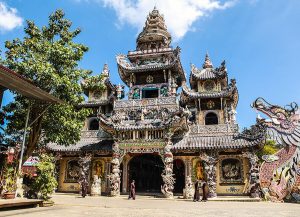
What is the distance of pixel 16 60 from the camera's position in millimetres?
12273

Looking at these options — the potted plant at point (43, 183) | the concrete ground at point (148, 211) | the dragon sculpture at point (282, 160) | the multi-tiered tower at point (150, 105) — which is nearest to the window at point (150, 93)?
the multi-tiered tower at point (150, 105)

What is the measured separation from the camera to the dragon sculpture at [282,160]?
15242 millimetres

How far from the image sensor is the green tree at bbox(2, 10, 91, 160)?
39.7ft

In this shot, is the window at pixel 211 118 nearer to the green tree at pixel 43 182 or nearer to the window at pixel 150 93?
the window at pixel 150 93

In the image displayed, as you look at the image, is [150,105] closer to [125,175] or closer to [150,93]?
[150,93]

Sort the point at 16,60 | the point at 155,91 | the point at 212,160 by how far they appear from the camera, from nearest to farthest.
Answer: the point at 16,60 < the point at 212,160 < the point at 155,91

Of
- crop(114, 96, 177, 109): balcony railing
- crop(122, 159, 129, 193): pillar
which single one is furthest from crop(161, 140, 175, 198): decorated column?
crop(114, 96, 177, 109): balcony railing

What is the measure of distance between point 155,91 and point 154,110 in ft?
12.9

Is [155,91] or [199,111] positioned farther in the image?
[155,91]

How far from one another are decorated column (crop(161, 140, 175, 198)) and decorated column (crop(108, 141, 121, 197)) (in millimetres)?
3456

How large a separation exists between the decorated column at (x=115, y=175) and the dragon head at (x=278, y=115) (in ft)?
34.8

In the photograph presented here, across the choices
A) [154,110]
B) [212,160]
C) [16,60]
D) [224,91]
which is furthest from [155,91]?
[16,60]

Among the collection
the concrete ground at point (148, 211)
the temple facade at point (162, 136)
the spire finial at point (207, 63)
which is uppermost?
the spire finial at point (207, 63)

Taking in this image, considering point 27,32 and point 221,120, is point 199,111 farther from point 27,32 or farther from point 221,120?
point 27,32
